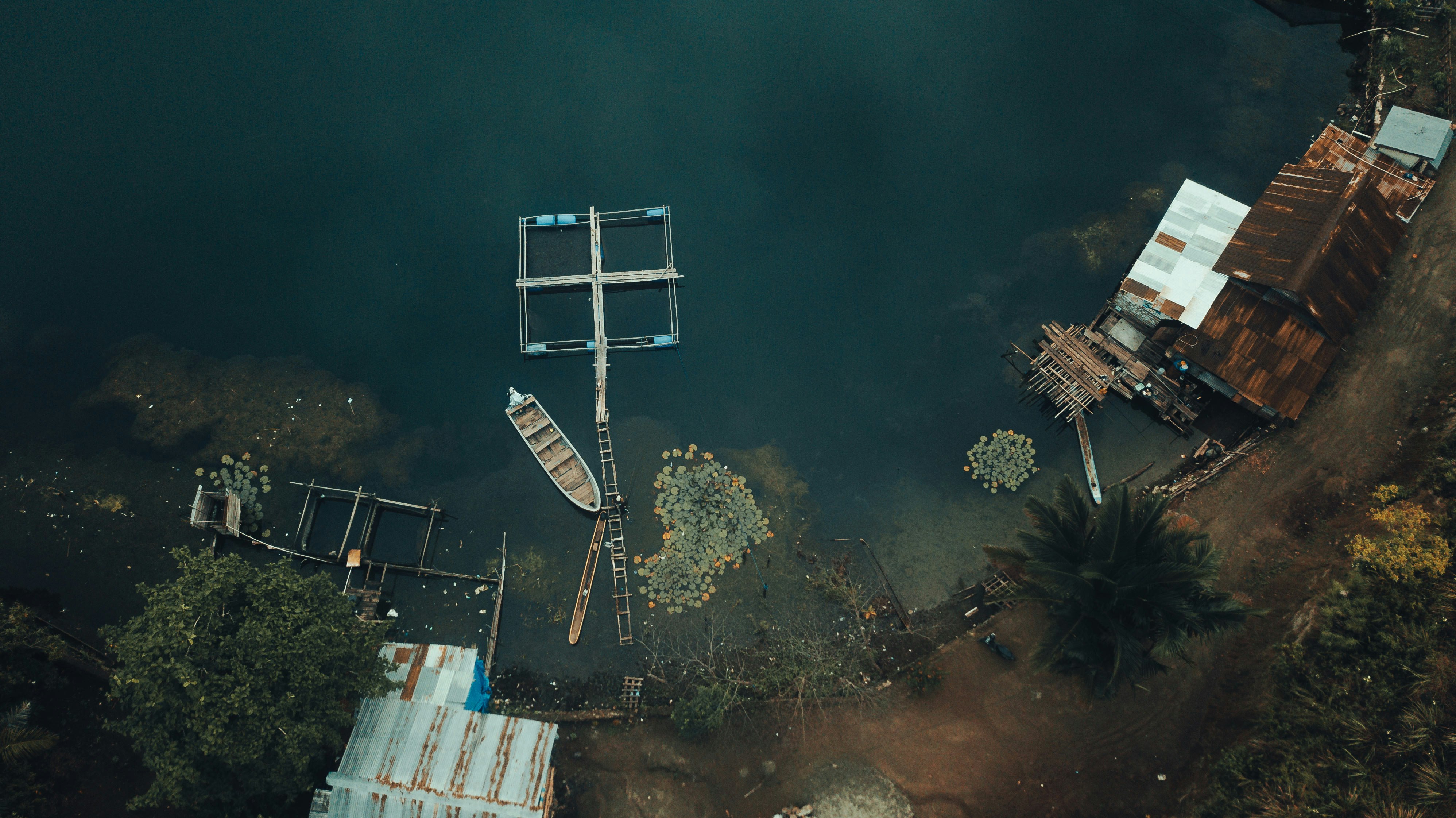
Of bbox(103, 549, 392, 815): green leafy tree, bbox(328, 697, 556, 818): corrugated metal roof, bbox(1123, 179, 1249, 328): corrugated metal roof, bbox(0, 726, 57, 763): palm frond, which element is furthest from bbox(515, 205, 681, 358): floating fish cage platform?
bbox(0, 726, 57, 763): palm frond

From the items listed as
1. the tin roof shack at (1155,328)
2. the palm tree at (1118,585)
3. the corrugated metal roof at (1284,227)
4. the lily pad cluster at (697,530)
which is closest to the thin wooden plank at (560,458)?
the lily pad cluster at (697,530)

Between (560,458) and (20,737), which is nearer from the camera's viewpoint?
(20,737)

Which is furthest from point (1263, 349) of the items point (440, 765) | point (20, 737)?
point (20, 737)

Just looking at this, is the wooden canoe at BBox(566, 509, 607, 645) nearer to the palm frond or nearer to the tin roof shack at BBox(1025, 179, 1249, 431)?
the palm frond

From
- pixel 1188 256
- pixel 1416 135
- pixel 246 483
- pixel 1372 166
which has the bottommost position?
pixel 246 483

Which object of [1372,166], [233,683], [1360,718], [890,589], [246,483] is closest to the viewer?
[233,683]

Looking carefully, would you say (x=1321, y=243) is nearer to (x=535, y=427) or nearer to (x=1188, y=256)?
(x=1188, y=256)

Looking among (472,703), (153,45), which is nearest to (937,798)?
(472,703)
